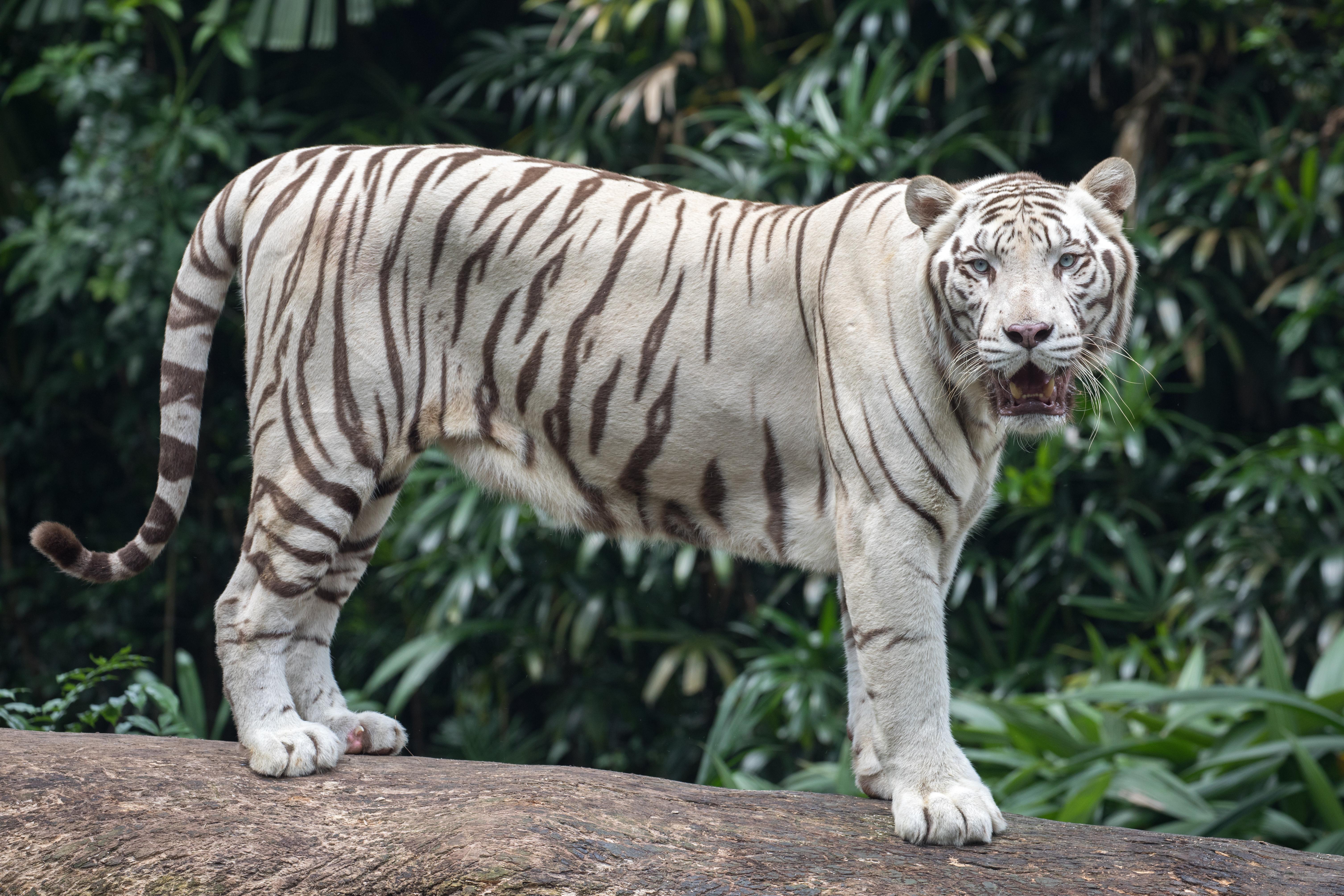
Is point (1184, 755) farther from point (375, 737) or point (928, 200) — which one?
point (375, 737)

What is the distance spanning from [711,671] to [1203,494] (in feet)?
7.81

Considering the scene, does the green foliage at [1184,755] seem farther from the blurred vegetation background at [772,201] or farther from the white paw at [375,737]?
the white paw at [375,737]

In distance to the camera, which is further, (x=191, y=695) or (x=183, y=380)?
(x=191, y=695)

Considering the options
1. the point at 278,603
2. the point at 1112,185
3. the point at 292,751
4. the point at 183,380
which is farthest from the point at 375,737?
the point at 1112,185

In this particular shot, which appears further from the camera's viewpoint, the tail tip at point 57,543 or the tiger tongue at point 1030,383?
the tail tip at point 57,543

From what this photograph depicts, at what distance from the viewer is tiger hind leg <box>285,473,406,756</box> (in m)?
3.00

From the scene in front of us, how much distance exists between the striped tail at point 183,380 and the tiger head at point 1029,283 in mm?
1701

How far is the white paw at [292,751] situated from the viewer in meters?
2.66

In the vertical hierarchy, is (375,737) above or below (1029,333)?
below

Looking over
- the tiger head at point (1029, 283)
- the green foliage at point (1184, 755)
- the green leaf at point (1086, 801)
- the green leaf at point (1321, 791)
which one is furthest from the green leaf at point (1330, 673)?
the tiger head at point (1029, 283)

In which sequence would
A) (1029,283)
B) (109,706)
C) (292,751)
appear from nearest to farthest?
(1029,283) < (292,751) < (109,706)

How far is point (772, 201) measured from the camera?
5523 mm

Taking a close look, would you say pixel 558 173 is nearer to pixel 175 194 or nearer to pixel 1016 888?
pixel 1016 888

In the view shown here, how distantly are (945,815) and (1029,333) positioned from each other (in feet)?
3.17
